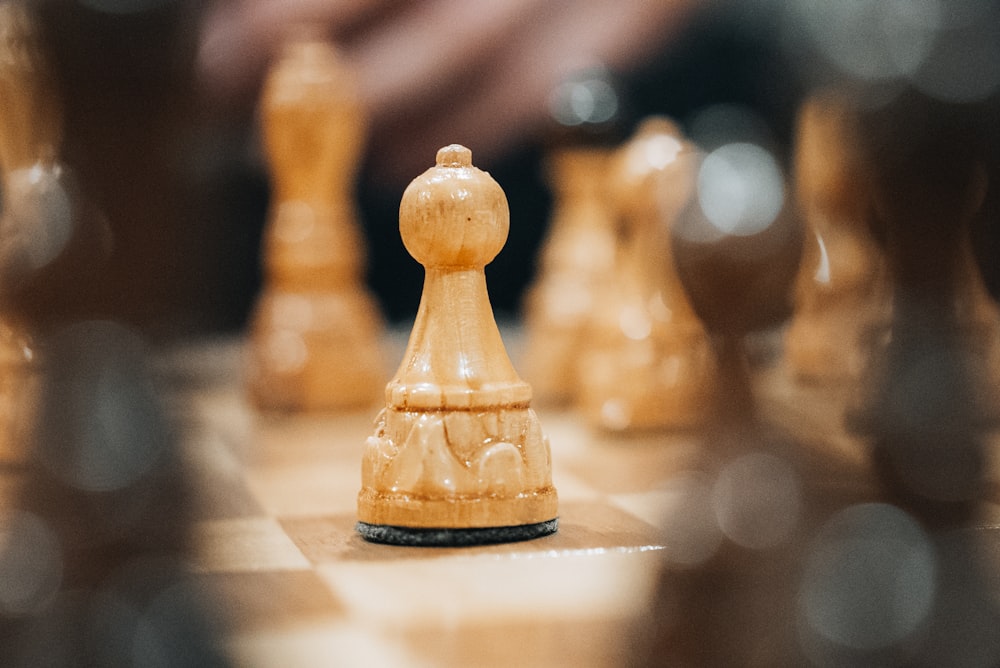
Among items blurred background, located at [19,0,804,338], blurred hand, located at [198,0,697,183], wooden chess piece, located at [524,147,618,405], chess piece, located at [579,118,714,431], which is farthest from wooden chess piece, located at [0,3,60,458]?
blurred hand, located at [198,0,697,183]

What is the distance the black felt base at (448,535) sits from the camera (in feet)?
2.63

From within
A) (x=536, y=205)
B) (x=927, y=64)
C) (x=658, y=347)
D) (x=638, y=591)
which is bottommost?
(x=638, y=591)

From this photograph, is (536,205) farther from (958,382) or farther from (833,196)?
(958,382)

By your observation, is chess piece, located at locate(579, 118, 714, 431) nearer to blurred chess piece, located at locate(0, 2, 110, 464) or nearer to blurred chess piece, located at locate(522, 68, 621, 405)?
blurred chess piece, located at locate(522, 68, 621, 405)

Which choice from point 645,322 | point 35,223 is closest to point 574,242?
point 645,322

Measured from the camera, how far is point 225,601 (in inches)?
23.4

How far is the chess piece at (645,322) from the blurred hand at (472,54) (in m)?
0.54

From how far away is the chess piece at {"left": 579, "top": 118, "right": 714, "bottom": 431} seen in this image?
55.4 inches

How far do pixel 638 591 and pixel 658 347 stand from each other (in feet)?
2.71

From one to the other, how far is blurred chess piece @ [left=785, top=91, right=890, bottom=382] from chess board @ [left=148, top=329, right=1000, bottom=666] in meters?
0.04

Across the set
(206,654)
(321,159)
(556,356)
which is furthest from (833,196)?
(206,654)

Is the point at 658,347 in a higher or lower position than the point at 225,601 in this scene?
higher

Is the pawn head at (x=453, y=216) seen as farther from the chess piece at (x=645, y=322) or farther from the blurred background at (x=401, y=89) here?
the chess piece at (x=645, y=322)

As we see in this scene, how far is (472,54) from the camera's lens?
206cm
